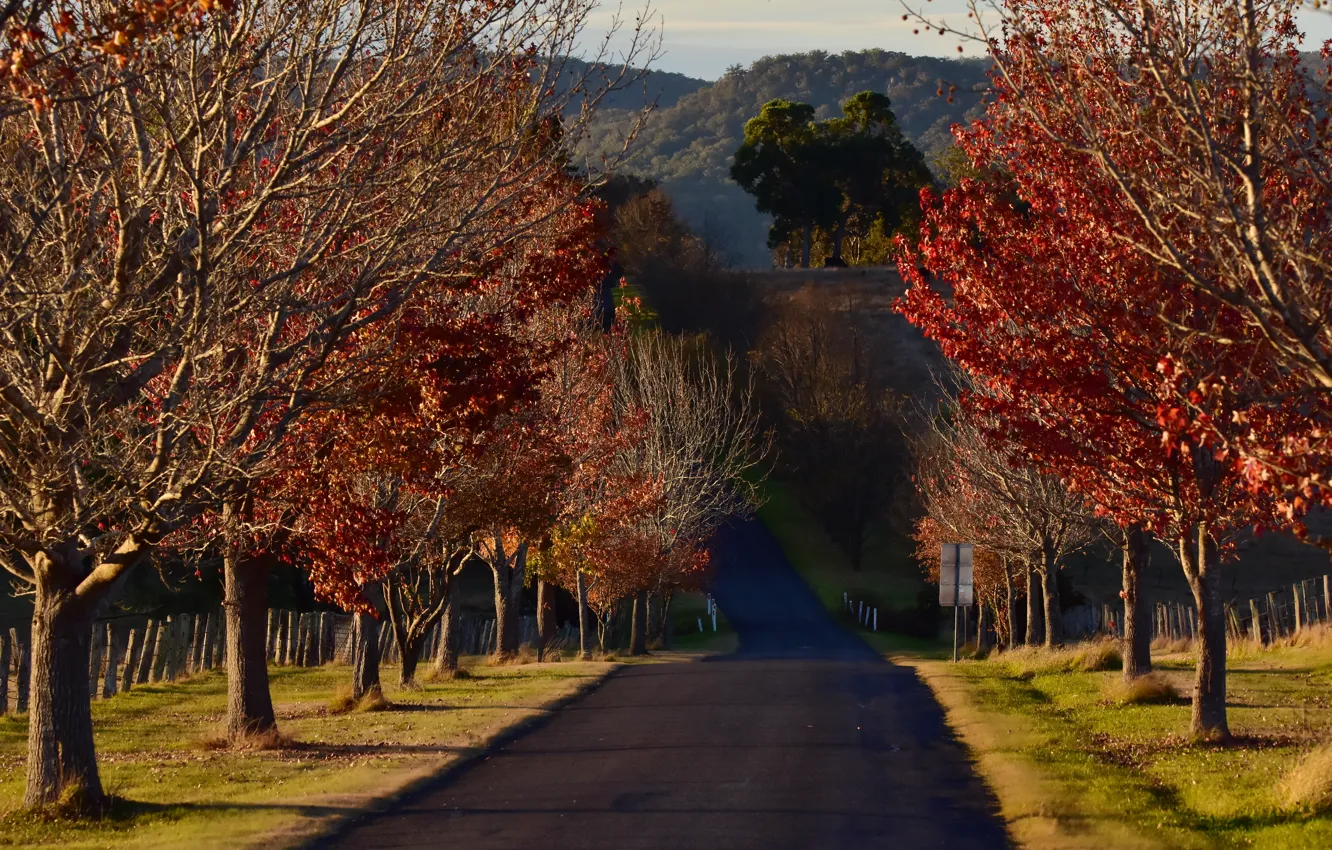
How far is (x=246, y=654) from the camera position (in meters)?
19.4

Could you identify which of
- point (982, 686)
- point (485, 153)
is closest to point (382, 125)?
point (485, 153)

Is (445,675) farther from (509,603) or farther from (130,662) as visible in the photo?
(130,662)

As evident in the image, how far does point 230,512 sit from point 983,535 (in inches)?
1105

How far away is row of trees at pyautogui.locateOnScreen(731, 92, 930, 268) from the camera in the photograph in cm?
8581

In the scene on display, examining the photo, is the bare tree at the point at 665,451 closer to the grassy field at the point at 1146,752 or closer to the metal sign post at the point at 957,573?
the metal sign post at the point at 957,573

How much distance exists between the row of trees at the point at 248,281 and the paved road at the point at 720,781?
339 centimetres

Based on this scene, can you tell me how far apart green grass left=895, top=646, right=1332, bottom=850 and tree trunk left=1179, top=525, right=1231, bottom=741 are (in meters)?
0.29

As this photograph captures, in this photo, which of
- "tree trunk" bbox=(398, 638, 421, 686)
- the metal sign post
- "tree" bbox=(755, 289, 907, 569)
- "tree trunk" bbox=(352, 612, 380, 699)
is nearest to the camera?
"tree trunk" bbox=(352, 612, 380, 699)

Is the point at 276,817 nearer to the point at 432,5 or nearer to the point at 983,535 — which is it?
the point at 432,5

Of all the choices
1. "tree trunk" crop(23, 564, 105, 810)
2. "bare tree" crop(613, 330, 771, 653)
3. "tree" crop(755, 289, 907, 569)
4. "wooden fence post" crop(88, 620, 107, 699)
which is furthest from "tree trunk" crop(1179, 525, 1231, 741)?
"tree" crop(755, 289, 907, 569)

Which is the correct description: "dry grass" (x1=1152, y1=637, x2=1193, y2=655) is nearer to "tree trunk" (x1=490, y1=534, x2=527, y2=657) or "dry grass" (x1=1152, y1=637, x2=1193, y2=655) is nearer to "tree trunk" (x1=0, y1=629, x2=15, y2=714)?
"tree trunk" (x1=490, y1=534, x2=527, y2=657)

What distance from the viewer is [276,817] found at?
43.4 ft

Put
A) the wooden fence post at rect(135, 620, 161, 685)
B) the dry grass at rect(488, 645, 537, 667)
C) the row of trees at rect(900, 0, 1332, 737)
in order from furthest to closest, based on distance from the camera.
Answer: the dry grass at rect(488, 645, 537, 667), the wooden fence post at rect(135, 620, 161, 685), the row of trees at rect(900, 0, 1332, 737)

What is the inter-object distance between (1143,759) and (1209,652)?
1.76 m
